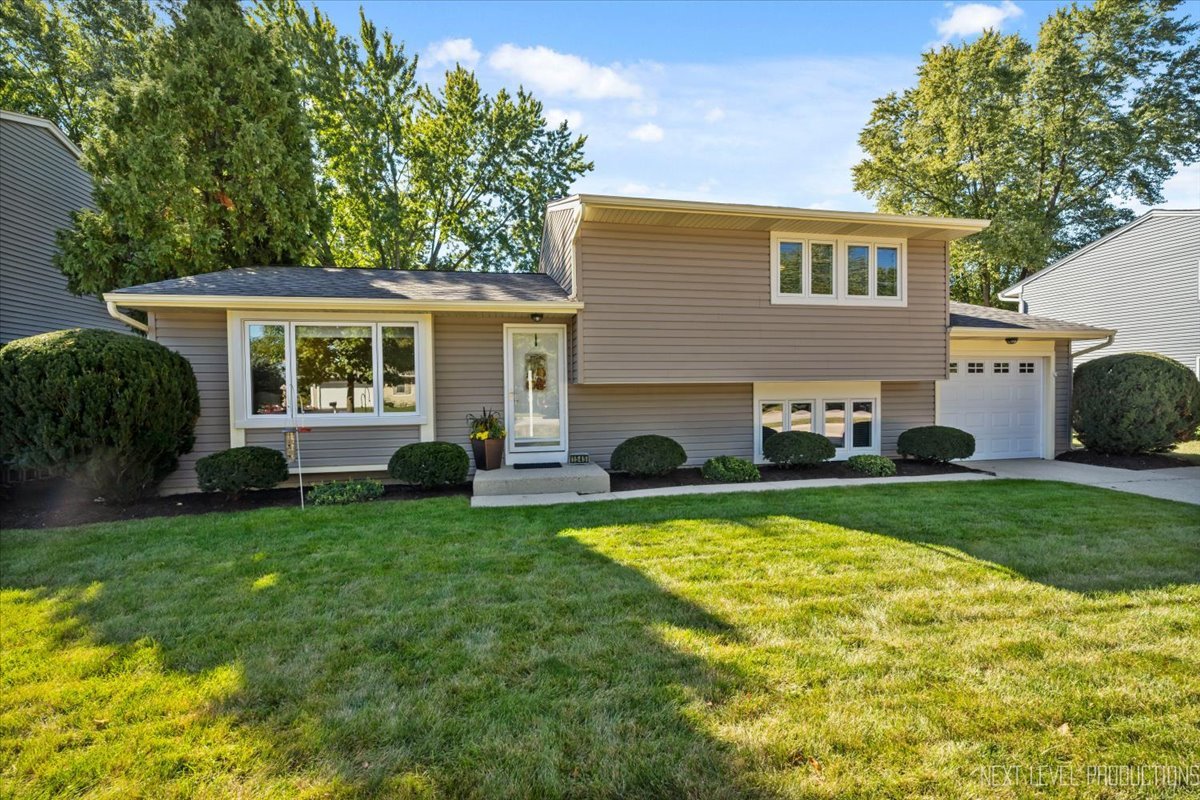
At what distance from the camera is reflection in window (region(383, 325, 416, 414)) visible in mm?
8070

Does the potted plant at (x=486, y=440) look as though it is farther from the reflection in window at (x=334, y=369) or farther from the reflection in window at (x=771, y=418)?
the reflection in window at (x=771, y=418)

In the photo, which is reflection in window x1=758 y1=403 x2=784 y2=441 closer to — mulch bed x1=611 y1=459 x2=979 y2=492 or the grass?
mulch bed x1=611 y1=459 x2=979 y2=492

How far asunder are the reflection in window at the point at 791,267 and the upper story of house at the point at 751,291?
0.02m

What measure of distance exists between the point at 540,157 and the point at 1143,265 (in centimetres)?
1888

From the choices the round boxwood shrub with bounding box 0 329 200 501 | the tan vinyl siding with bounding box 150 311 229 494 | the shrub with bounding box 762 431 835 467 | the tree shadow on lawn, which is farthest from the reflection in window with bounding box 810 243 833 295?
the round boxwood shrub with bounding box 0 329 200 501

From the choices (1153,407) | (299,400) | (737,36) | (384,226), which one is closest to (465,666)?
(299,400)

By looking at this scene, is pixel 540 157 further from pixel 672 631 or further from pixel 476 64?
pixel 672 631

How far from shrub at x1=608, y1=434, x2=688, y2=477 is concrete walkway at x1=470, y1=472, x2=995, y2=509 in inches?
21.0

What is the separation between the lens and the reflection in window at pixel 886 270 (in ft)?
29.5

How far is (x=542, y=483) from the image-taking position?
24.0ft

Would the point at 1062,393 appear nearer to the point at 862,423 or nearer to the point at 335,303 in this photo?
the point at 862,423

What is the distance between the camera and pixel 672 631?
10.5 ft

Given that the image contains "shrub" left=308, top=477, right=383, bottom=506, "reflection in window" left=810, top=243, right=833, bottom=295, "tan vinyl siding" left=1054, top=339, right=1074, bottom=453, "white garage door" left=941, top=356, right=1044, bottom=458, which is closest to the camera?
"shrub" left=308, top=477, right=383, bottom=506

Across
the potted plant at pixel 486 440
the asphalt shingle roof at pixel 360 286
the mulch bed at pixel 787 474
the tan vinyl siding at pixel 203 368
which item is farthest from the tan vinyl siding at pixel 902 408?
the tan vinyl siding at pixel 203 368
